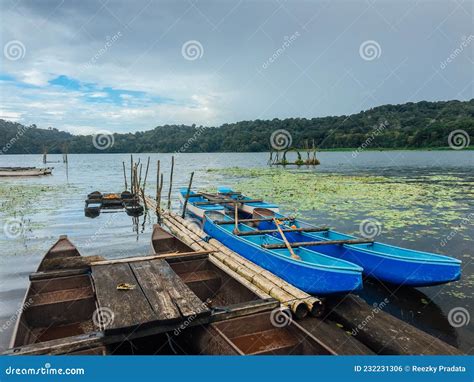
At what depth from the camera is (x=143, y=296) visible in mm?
6594

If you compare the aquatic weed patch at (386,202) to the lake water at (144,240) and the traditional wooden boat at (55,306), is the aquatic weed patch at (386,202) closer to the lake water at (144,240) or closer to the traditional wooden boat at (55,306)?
→ the lake water at (144,240)

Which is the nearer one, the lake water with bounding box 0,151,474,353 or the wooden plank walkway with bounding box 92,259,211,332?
the wooden plank walkway with bounding box 92,259,211,332

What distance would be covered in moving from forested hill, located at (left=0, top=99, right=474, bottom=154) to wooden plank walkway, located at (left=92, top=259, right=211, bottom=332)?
312ft

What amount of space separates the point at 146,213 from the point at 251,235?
38.3 feet

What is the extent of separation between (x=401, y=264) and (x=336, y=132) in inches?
4516

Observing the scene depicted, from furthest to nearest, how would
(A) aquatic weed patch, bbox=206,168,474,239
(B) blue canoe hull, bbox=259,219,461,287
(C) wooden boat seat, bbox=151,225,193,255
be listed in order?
(A) aquatic weed patch, bbox=206,168,474,239 < (C) wooden boat seat, bbox=151,225,193,255 < (B) blue canoe hull, bbox=259,219,461,287

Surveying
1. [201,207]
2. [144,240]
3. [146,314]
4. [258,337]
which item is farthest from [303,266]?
[201,207]

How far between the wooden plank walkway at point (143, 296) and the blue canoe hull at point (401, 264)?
497cm

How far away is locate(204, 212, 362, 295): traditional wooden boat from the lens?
760 cm

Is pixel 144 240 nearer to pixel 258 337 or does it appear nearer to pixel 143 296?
pixel 143 296

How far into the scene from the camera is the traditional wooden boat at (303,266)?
299 inches

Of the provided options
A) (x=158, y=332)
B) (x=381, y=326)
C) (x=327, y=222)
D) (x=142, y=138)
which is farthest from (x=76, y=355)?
(x=142, y=138)

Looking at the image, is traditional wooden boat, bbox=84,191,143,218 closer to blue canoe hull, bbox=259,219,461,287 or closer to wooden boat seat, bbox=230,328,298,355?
blue canoe hull, bbox=259,219,461,287

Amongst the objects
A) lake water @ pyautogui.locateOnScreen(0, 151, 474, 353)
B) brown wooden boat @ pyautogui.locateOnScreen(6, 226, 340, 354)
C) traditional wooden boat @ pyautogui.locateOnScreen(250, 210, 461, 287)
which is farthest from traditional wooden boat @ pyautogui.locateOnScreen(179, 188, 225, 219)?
brown wooden boat @ pyautogui.locateOnScreen(6, 226, 340, 354)
